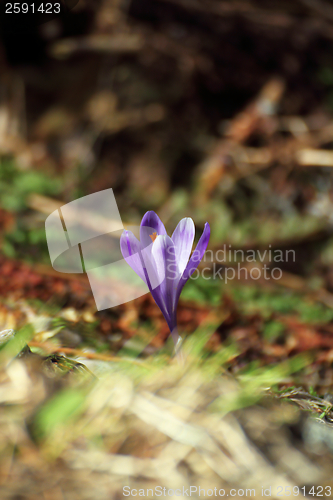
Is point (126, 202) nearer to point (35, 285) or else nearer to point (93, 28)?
point (35, 285)

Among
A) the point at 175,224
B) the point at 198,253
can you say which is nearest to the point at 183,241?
the point at 198,253

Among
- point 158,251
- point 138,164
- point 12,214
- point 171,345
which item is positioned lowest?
point 138,164

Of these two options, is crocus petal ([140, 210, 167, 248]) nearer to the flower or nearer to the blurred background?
the flower

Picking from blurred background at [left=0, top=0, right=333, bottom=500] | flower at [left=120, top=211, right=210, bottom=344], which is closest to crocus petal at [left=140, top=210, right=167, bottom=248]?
flower at [left=120, top=211, right=210, bottom=344]

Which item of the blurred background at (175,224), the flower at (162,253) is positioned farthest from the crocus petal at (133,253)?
the blurred background at (175,224)

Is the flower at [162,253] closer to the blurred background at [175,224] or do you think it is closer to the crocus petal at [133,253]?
the crocus petal at [133,253]

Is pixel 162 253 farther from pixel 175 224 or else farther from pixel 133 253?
pixel 175 224

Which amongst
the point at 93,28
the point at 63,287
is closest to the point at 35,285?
the point at 63,287

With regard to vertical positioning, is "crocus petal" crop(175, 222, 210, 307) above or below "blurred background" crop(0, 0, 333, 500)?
above
